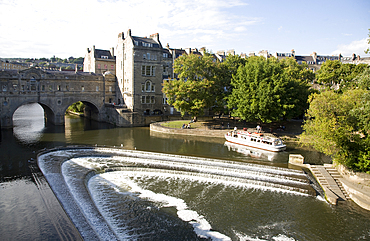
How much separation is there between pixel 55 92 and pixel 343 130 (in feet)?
174

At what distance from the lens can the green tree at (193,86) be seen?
171 ft

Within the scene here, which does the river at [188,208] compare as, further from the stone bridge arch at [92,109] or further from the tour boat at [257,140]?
the stone bridge arch at [92,109]

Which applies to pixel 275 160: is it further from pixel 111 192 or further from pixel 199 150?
pixel 111 192

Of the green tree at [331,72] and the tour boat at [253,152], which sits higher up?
the green tree at [331,72]

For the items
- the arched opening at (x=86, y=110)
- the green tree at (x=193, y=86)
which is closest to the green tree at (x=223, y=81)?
the green tree at (x=193, y=86)

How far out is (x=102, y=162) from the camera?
31.1 meters

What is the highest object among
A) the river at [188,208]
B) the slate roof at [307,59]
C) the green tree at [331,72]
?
the slate roof at [307,59]

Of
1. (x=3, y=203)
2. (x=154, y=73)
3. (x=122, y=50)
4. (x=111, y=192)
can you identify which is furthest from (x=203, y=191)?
(x=122, y=50)

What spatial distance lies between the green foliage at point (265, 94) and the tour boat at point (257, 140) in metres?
6.03

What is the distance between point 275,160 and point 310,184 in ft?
28.5

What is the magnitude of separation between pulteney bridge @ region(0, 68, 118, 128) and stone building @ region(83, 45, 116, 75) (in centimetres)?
991

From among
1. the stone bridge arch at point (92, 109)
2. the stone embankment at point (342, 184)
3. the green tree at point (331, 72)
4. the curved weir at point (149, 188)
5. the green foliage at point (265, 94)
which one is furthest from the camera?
the stone bridge arch at point (92, 109)

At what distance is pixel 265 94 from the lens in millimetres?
46344

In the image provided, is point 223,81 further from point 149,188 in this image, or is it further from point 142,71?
point 149,188
